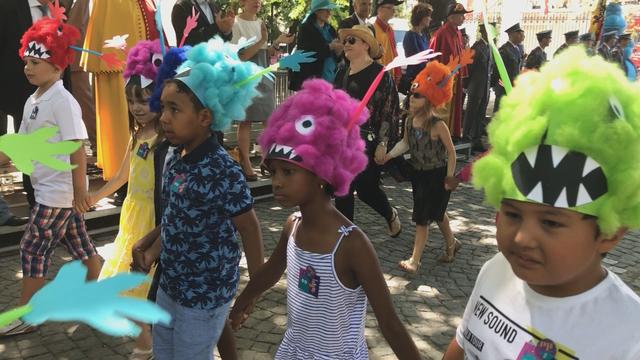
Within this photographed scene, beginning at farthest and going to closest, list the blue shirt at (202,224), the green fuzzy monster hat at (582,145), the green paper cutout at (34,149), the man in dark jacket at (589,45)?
the blue shirt at (202,224) < the man in dark jacket at (589,45) < the green fuzzy monster hat at (582,145) < the green paper cutout at (34,149)

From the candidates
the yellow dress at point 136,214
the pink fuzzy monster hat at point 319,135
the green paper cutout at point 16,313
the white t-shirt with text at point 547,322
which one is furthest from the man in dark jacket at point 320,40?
the green paper cutout at point 16,313

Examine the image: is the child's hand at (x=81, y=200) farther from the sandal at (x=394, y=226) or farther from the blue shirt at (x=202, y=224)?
the sandal at (x=394, y=226)

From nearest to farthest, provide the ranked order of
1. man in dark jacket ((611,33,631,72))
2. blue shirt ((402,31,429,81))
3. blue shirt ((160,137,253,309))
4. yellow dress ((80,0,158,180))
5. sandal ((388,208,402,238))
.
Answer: blue shirt ((160,137,253,309)) → sandal ((388,208,402,238)) → yellow dress ((80,0,158,180)) → blue shirt ((402,31,429,81)) → man in dark jacket ((611,33,631,72))

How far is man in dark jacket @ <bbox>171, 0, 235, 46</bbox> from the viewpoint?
5988mm

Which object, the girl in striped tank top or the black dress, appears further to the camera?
the black dress

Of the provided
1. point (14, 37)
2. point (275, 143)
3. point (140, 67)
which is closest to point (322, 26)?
point (14, 37)

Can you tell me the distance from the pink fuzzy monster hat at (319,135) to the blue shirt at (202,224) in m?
0.27

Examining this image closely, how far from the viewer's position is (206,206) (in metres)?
2.52

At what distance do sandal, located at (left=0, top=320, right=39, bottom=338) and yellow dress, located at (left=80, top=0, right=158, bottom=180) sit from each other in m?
2.30

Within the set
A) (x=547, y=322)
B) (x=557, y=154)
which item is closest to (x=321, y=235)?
(x=547, y=322)

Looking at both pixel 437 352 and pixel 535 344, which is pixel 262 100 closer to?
pixel 437 352

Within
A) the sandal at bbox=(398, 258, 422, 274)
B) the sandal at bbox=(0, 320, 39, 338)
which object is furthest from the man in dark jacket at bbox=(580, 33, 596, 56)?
the sandal at bbox=(0, 320, 39, 338)

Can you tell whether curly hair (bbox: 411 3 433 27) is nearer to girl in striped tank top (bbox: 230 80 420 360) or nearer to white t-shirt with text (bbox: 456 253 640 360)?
girl in striped tank top (bbox: 230 80 420 360)

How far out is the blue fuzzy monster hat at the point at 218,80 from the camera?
2.59 m
